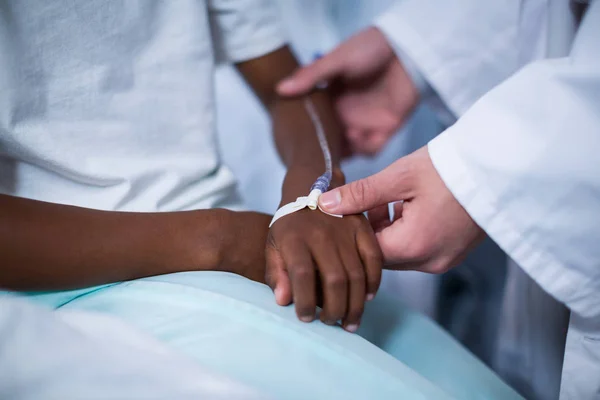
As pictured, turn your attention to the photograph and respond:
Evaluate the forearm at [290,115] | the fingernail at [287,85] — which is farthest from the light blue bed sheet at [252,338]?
the fingernail at [287,85]

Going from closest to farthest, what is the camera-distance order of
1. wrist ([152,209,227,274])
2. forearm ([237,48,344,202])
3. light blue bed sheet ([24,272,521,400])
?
light blue bed sheet ([24,272,521,400]) → wrist ([152,209,227,274]) → forearm ([237,48,344,202])

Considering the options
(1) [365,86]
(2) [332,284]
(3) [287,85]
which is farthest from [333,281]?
(1) [365,86]

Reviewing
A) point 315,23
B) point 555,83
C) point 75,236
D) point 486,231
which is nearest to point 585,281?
point 486,231

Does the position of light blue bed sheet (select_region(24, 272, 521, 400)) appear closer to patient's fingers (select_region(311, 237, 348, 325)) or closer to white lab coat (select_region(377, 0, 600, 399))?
patient's fingers (select_region(311, 237, 348, 325))

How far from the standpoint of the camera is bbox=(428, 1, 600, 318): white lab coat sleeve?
549mm

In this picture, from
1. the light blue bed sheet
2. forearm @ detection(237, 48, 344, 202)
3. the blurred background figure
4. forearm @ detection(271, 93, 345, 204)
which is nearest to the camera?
the light blue bed sheet

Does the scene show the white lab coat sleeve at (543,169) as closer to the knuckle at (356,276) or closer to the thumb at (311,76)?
the knuckle at (356,276)

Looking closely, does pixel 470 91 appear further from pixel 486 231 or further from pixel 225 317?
pixel 225 317

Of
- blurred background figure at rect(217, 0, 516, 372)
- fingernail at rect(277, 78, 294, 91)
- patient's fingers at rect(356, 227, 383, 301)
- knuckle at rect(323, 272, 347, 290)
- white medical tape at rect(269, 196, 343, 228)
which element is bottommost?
blurred background figure at rect(217, 0, 516, 372)

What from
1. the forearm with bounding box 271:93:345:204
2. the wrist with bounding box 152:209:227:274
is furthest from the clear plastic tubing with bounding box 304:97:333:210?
the wrist with bounding box 152:209:227:274

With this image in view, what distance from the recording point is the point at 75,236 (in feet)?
1.73

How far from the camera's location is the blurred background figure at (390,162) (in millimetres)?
1049

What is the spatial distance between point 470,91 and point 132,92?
1.85 feet

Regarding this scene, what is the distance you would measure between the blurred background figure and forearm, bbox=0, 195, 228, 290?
40cm
